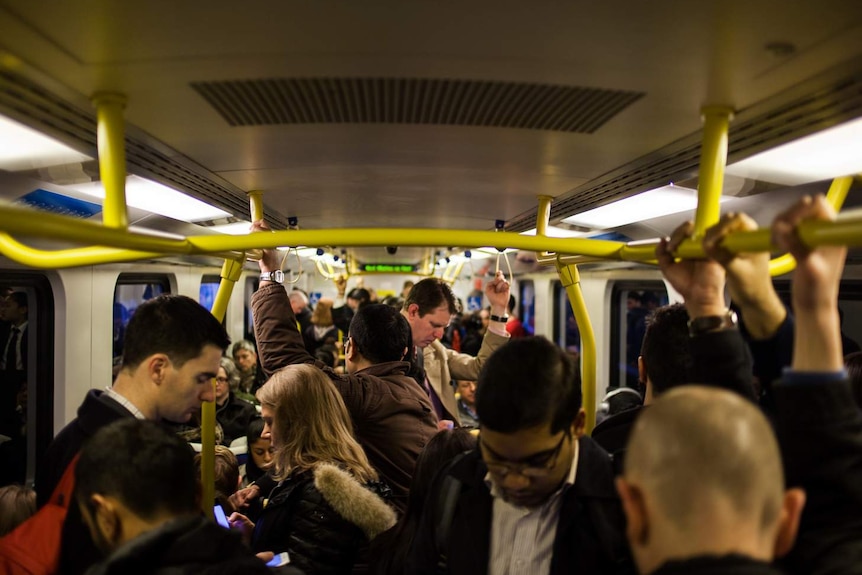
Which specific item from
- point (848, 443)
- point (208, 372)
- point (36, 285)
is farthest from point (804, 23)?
point (36, 285)

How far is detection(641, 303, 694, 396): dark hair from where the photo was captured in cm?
210

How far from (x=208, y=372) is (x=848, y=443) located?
183 centimetres

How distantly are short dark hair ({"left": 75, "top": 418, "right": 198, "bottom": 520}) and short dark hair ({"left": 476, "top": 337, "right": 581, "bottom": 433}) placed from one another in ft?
2.50

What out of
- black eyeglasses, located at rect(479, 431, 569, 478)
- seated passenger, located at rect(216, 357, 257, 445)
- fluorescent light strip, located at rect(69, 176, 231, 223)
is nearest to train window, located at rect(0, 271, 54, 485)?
seated passenger, located at rect(216, 357, 257, 445)

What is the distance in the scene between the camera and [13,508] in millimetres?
2631

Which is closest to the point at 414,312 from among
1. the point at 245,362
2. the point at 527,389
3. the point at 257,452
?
the point at 257,452

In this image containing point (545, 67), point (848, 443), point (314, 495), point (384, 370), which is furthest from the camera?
point (384, 370)

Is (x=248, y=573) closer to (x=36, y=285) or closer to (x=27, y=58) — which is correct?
(x=27, y=58)

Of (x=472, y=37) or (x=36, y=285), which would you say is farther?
(x=36, y=285)

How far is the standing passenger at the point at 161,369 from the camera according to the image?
1895 mm

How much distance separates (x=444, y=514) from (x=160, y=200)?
7.77 feet

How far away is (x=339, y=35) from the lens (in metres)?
1.32

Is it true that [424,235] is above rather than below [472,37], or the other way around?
below

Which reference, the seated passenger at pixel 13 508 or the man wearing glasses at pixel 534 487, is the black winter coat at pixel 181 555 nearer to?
the man wearing glasses at pixel 534 487
